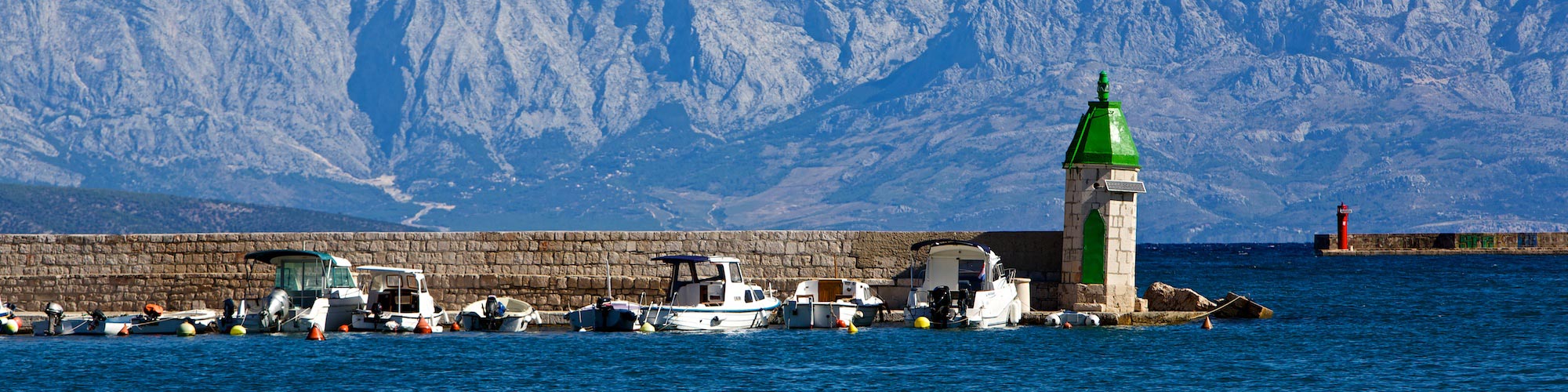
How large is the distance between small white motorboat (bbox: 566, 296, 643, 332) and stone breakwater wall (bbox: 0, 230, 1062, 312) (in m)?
0.98

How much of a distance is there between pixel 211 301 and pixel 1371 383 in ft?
64.3

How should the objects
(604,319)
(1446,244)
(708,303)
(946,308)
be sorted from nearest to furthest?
(604,319), (708,303), (946,308), (1446,244)

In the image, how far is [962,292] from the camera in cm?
3544

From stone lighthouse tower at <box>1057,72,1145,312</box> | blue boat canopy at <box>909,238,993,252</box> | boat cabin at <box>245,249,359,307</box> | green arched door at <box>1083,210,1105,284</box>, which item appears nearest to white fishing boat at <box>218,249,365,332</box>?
A: boat cabin at <box>245,249,359,307</box>

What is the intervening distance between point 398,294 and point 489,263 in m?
2.06

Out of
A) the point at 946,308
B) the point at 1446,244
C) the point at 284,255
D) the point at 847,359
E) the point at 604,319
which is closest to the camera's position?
the point at 847,359

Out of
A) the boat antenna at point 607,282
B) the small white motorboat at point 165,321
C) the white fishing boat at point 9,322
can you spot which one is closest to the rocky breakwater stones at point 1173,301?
the boat antenna at point 607,282

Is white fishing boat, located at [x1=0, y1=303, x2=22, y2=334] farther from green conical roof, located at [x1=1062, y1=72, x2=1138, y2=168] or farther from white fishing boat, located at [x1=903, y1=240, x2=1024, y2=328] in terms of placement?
green conical roof, located at [x1=1062, y1=72, x2=1138, y2=168]

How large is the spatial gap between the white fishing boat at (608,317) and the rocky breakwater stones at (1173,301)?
987cm

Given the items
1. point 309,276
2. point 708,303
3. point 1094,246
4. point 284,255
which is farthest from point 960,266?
point 284,255

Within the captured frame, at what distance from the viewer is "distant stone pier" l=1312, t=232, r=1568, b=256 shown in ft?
391

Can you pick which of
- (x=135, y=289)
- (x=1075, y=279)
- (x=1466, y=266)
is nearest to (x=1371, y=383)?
(x=1075, y=279)

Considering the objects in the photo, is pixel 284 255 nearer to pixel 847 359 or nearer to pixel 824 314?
pixel 824 314

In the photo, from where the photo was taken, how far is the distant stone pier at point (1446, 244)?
391ft
